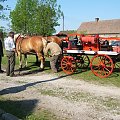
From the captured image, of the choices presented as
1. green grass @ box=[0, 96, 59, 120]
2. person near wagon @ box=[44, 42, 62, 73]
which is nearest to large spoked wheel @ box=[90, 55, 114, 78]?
person near wagon @ box=[44, 42, 62, 73]

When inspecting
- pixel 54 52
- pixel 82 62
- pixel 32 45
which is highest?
Answer: pixel 32 45

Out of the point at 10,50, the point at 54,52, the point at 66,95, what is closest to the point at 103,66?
the point at 54,52

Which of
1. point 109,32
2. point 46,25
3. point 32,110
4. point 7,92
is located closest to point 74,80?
point 7,92

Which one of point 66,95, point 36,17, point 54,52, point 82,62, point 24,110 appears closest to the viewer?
point 24,110

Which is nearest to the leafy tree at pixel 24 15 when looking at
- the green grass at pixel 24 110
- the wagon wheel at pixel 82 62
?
the wagon wheel at pixel 82 62

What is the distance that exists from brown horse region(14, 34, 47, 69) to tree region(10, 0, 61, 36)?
28.5 metres

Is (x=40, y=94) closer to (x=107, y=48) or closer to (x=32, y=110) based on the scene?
(x=32, y=110)

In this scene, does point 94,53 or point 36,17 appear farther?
point 36,17

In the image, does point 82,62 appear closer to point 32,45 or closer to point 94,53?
point 94,53

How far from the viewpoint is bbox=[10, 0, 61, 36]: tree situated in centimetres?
4497

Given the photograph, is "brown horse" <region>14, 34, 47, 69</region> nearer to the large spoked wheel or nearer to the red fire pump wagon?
the red fire pump wagon

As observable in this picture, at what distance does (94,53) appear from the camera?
43.0 feet

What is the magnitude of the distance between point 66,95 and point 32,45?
6.46 metres

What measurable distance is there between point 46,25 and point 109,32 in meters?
35.7
